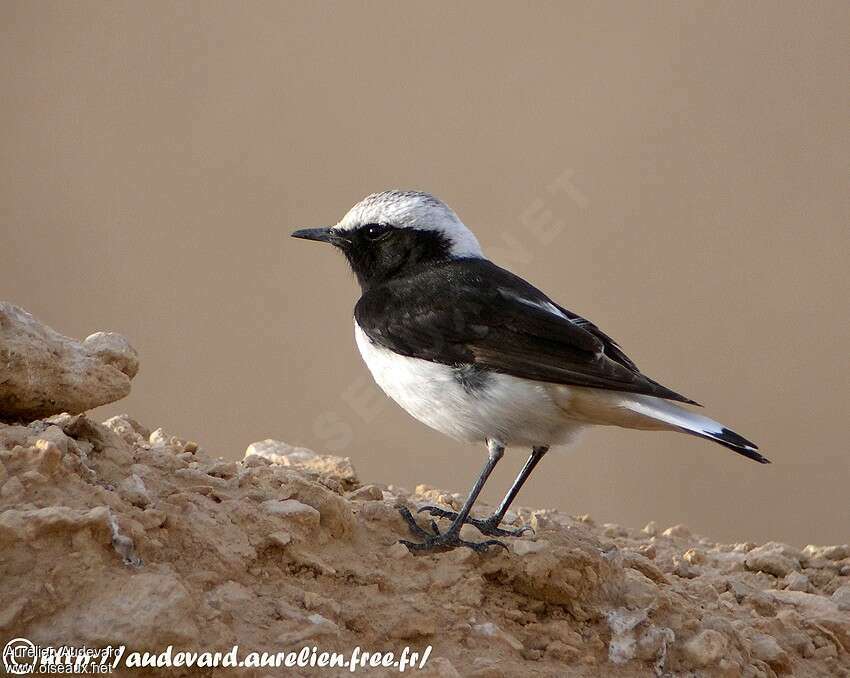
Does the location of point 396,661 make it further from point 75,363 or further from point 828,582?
point 828,582

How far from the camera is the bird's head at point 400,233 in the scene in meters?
6.42

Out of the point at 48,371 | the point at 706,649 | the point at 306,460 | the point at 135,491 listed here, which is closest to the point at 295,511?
the point at 135,491

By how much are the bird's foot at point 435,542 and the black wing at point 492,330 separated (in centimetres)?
88

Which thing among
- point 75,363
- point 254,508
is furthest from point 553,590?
point 75,363

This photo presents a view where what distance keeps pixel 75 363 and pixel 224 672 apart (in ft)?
6.25

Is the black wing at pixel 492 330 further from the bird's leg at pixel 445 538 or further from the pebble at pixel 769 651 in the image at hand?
the pebble at pixel 769 651

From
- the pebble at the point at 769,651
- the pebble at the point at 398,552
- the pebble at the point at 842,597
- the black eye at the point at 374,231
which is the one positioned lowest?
the pebble at the point at 398,552

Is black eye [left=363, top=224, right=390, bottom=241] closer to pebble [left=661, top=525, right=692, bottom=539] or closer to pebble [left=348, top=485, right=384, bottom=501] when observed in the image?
pebble [left=348, top=485, right=384, bottom=501]

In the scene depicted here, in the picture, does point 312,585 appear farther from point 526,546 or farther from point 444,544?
point 526,546

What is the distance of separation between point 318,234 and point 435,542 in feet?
7.75

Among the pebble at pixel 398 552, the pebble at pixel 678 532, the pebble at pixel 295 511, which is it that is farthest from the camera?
the pebble at pixel 678 532

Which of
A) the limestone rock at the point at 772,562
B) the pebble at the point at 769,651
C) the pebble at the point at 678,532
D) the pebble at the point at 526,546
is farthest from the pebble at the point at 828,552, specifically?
the pebble at the point at 526,546

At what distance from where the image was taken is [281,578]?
4449 mm

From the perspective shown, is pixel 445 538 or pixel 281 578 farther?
pixel 445 538
